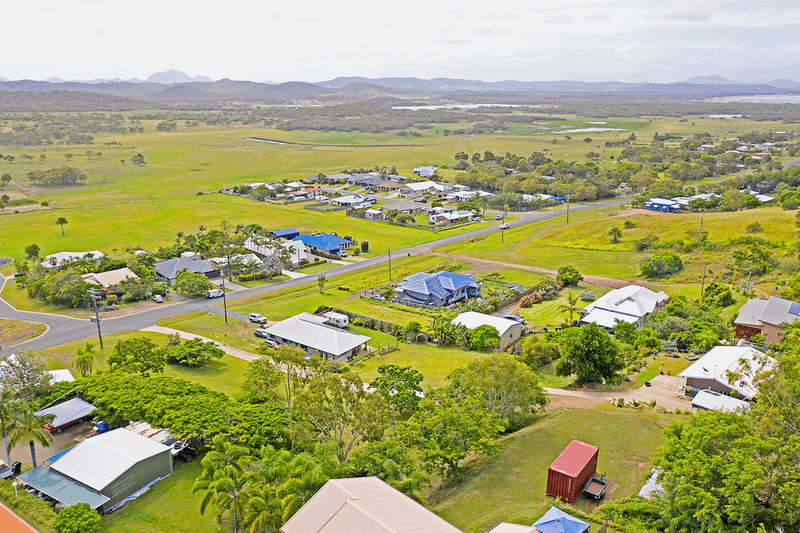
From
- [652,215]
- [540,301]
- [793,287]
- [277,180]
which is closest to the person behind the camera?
[793,287]

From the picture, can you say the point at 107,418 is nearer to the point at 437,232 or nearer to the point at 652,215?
the point at 437,232

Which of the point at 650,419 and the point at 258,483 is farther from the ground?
the point at 258,483

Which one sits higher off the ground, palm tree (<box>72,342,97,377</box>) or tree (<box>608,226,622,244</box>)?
palm tree (<box>72,342,97,377</box>)

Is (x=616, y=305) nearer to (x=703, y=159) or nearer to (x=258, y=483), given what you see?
(x=258, y=483)

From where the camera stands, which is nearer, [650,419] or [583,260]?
[650,419]

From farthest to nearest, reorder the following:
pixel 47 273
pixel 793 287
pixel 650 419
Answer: pixel 47 273
pixel 793 287
pixel 650 419

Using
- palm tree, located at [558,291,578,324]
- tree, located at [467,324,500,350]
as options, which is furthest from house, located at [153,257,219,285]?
palm tree, located at [558,291,578,324]

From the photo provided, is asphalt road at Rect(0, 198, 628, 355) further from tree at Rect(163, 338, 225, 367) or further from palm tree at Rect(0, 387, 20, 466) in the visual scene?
palm tree at Rect(0, 387, 20, 466)

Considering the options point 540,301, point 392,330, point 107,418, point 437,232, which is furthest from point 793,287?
point 107,418
